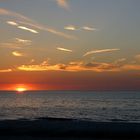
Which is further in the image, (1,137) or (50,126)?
Answer: (50,126)

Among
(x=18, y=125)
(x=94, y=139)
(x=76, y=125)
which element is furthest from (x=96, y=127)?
(x=18, y=125)

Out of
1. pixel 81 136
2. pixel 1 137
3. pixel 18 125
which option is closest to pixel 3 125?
pixel 18 125

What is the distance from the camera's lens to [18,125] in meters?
32.8

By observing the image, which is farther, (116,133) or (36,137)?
(116,133)

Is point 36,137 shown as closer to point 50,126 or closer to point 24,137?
point 24,137

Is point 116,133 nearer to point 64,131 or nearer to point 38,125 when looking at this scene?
point 64,131

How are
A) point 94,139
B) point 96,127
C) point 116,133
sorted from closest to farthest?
point 94,139 < point 116,133 < point 96,127

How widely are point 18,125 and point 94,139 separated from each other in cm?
907

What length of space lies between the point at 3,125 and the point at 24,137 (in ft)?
22.0

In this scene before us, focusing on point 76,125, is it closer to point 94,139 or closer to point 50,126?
point 50,126

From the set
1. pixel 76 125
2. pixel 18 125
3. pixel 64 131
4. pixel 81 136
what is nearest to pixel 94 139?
pixel 81 136

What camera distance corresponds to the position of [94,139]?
86.2ft

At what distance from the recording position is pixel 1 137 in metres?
26.4

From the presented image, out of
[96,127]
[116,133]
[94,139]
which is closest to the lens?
Answer: [94,139]
